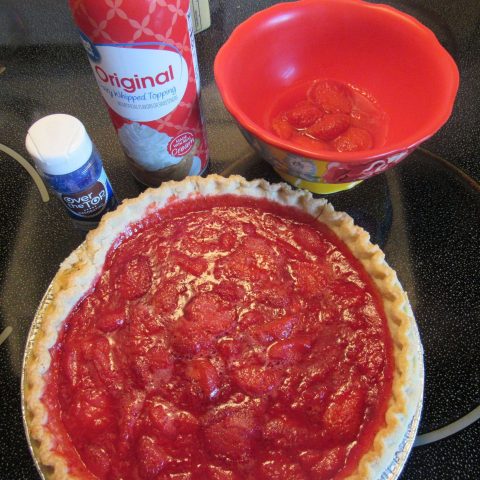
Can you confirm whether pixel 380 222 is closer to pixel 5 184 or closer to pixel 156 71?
pixel 156 71

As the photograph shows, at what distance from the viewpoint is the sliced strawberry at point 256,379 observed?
1096 millimetres

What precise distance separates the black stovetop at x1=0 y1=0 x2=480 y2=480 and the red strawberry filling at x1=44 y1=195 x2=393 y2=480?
26 centimetres

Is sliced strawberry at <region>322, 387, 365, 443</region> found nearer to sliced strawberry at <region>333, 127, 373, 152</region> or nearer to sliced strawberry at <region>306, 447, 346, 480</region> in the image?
sliced strawberry at <region>306, 447, 346, 480</region>

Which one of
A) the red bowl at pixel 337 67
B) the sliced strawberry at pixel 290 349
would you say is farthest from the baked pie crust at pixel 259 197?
the sliced strawberry at pixel 290 349

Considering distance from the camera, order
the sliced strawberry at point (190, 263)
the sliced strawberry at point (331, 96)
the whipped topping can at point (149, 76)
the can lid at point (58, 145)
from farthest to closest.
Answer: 1. the sliced strawberry at point (331, 96)
2. the sliced strawberry at point (190, 263)
3. the can lid at point (58, 145)
4. the whipped topping can at point (149, 76)

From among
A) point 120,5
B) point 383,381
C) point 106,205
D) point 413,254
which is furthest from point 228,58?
point 383,381

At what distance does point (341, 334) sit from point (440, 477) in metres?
0.43

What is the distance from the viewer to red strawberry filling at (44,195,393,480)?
1048 mm

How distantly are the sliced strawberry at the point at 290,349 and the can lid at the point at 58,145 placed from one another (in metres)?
0.65

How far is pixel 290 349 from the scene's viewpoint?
1.14 m

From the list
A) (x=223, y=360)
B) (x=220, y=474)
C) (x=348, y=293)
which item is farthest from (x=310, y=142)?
(x=220, y=474)

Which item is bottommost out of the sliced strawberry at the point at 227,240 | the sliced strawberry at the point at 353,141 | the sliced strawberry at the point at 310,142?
the sliced strawberry at the point at 227,240

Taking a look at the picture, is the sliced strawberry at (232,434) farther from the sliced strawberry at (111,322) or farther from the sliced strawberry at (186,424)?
the sliced strawberry at (111,322)

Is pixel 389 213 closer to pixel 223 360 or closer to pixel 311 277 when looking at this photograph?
pixel 311 277
